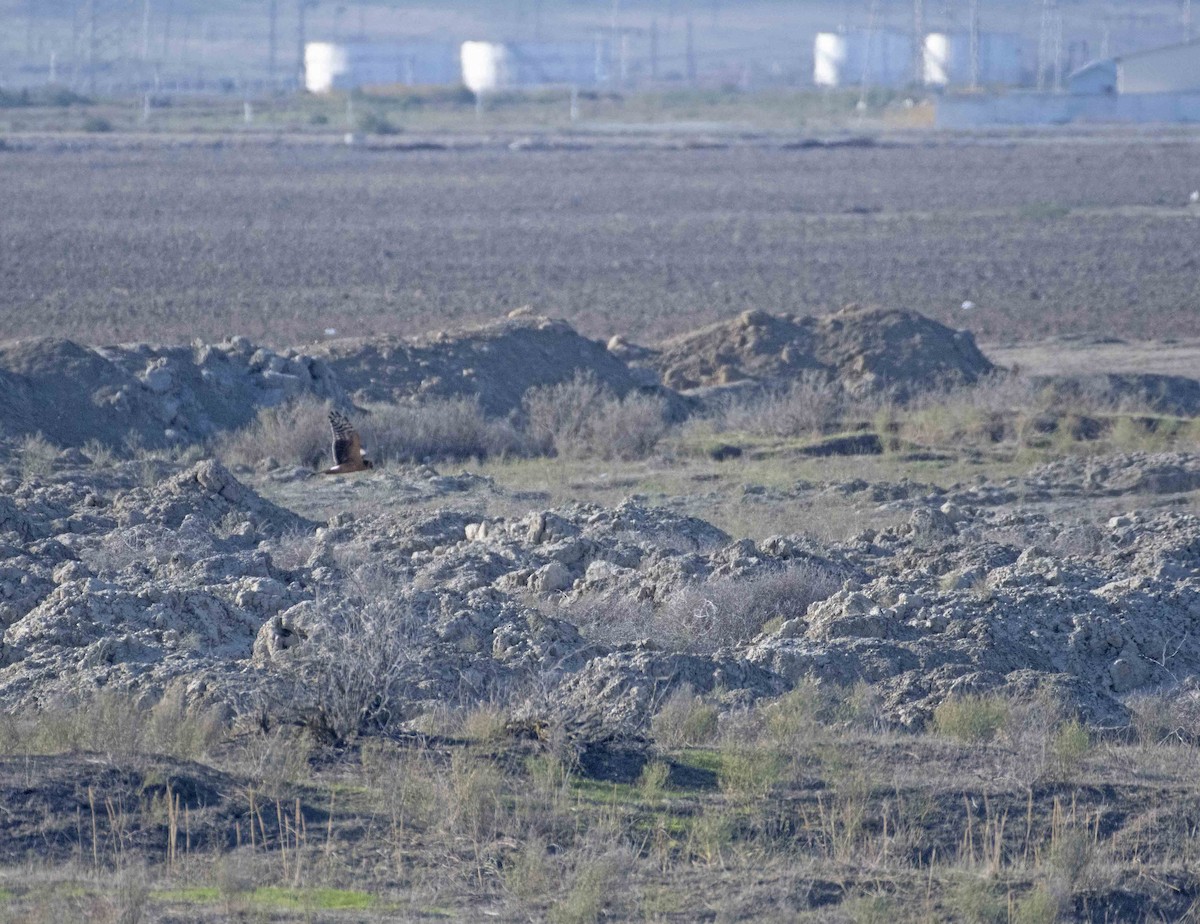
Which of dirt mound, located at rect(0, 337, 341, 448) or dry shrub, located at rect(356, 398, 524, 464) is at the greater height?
dirt mound, located at rect(0, 337, 341, 448)

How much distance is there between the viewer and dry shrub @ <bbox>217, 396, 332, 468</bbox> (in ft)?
59.7

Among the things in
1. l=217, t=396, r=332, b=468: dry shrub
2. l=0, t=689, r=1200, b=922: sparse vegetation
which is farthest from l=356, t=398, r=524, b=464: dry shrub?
l=0, t=689, r=1200, b=922: sparse vegetation

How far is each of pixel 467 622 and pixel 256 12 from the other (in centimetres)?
17205

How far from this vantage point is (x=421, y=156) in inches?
2569

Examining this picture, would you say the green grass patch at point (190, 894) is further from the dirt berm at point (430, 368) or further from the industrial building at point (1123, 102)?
the industrial building at point (1123, 102)

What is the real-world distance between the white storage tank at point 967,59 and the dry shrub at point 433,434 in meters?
106

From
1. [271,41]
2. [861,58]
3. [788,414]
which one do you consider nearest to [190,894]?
[788,414]

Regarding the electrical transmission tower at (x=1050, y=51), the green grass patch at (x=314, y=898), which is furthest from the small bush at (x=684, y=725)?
the electrical transmission tower at (x=1050, y=51)

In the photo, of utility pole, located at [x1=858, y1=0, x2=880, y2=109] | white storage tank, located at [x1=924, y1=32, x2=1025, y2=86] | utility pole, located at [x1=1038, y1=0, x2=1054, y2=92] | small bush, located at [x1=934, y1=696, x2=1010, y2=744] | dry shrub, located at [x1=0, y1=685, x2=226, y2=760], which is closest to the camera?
dry shrub, located at [x1=0, y1=685, x2=226, y2=760]

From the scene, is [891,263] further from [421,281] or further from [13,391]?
[13,391]

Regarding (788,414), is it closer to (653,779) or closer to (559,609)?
(559,609)

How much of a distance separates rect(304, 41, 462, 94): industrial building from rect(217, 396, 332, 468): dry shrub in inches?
3943

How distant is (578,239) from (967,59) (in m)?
89.8

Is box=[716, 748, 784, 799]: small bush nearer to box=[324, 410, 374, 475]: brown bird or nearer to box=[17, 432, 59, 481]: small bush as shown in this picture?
box=[324, 410, 374, 475]: brown bird
